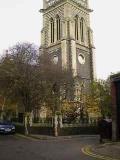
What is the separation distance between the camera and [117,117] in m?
21.8

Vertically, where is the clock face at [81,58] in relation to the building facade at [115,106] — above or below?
above

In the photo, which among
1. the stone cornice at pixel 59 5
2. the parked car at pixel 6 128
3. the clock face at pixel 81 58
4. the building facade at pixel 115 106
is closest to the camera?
the building facade at pixel 115 106

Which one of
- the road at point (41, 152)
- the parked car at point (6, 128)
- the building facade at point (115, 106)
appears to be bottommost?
the road at point (41, 152)

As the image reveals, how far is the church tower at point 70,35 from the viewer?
65.9 metres

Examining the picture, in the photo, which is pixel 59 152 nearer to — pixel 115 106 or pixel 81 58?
pixel 115 106

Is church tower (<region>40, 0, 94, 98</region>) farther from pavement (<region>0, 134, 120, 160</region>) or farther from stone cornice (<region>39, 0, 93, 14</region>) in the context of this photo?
pavement (<region>0, 134, 120, 160</region>)

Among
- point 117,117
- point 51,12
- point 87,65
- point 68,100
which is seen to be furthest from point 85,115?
point 51,12

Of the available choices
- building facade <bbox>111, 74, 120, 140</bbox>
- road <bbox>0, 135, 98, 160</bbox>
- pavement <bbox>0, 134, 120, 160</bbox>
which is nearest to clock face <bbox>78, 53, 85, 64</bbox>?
building facade <bbox>111, 74, 120, 140</bbox>

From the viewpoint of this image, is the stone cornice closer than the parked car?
No

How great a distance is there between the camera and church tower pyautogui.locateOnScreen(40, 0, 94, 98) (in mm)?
65875

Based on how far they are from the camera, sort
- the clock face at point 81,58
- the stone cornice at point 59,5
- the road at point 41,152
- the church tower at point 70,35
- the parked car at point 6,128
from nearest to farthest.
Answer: the road at point 41,152, the parked car at point 6,128, the church tower at point 70,35, the clock face at point 81,58, the stone cornice at point 59,5

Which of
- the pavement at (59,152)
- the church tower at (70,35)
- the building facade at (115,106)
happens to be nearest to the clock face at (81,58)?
the church tower at (70,35)

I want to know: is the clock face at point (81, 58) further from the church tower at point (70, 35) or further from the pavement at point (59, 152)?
the pavement at point (59, 152)

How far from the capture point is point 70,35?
220 feet
